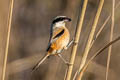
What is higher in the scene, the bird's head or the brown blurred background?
the bird's head

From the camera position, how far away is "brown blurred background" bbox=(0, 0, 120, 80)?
3611 mm

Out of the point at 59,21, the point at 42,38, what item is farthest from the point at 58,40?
the point at 42,38

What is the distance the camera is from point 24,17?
4.98m

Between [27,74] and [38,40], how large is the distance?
62 cm

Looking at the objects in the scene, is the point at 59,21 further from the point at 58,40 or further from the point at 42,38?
the point at 42,38

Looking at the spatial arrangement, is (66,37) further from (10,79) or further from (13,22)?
(13,22)

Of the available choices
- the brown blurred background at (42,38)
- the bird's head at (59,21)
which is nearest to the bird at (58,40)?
the bird's head at (59,21)

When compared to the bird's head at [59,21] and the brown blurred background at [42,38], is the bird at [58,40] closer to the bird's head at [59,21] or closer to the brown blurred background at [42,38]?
the bird's head at [59,21]

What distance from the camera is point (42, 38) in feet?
16.3

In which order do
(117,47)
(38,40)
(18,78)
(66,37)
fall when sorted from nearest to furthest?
1. (66,37)
2. (117,47)
3. (18,78)
4. (38,40)

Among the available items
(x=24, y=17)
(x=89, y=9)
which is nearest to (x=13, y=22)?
(x=24, y=17)

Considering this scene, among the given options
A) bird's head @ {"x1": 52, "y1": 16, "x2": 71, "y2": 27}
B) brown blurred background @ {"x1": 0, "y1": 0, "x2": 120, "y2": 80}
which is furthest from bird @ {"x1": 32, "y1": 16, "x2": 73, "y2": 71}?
brown blurred background @ {"x1": 0, "y1": 0, "x2": 120, "y2": 80}

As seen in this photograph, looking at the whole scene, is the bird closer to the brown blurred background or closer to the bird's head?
the bird's head

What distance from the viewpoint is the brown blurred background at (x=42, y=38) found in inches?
142
